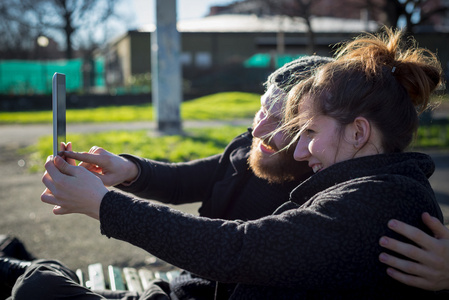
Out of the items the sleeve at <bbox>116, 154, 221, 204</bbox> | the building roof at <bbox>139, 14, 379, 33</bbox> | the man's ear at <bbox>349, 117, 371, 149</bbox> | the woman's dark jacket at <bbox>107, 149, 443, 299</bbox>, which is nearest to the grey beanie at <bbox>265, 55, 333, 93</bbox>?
A: the man's ear at <bbox>349, 117, 371, 149</bbox>

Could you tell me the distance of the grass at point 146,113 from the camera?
1355 centimetres

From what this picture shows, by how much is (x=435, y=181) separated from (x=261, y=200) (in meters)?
4.54

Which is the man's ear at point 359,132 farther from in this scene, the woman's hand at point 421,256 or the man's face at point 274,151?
the man's face at point 274,151

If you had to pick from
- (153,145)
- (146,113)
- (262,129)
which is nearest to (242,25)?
(146,113)

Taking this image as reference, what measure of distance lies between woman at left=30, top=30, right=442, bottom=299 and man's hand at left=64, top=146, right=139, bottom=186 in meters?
0.39

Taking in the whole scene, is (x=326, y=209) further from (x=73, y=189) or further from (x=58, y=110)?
(x=58, y=110)

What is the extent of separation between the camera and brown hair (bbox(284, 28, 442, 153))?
1392mm

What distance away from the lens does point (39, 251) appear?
366 cm

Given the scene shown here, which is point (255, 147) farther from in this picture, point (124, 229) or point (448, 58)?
point (448, 58)

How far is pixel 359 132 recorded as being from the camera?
1417 millimetres

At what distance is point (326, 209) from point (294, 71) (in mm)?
735

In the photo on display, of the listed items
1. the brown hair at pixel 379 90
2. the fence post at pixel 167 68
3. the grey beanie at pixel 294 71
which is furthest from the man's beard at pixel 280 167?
the fence post at pixel 167 68

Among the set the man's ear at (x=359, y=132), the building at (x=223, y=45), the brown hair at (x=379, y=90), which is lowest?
the man's ear at (x=359, y=132)

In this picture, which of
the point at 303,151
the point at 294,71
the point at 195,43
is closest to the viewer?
the point at 303,151
